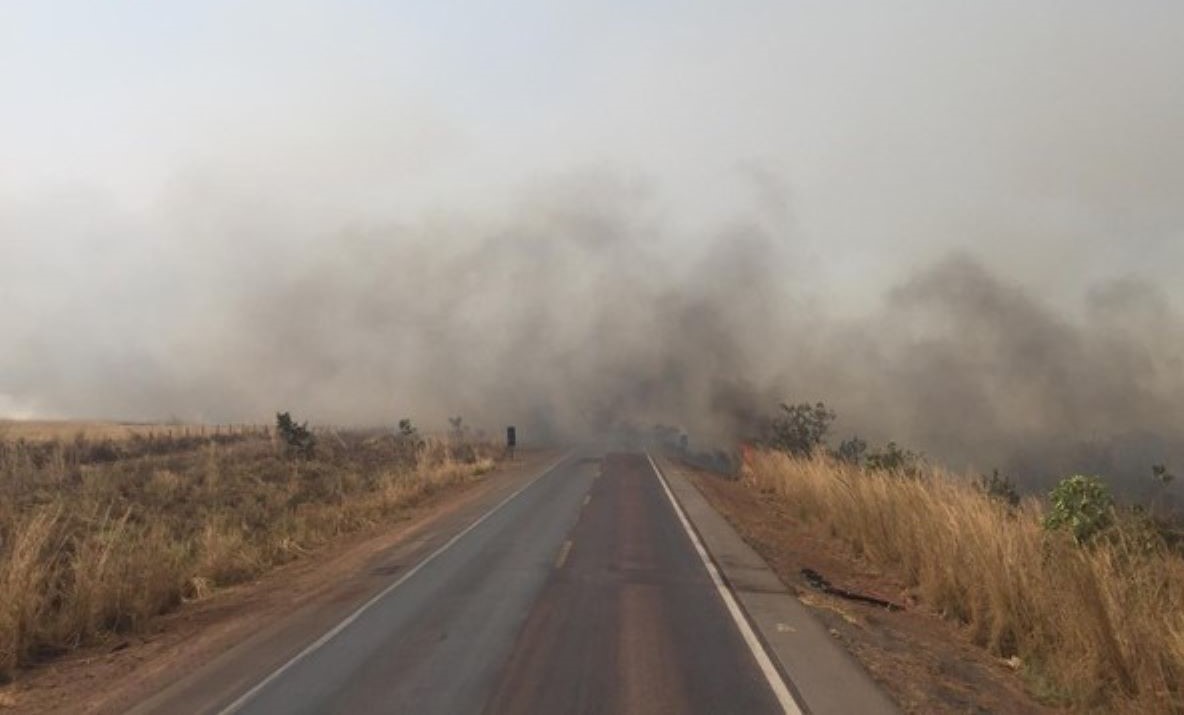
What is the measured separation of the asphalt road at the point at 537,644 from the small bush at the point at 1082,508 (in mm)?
3880

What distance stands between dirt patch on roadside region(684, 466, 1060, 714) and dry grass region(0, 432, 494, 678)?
829 centimetres

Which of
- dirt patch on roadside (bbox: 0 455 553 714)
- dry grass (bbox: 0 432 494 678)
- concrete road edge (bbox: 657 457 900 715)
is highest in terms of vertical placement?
dry grass (bbox: 0 432 494 678)

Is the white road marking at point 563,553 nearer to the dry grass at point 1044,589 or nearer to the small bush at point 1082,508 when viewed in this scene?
the dry grass at point 1044,589

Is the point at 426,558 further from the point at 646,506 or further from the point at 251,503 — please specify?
the point at 251,503

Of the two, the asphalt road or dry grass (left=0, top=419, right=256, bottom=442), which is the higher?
dry grass (left=0, top=419, right=256, bottom=442)

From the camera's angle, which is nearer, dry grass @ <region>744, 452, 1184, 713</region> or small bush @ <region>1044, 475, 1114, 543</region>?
dry grass @ <region>744, 452, 1184, 713</region>

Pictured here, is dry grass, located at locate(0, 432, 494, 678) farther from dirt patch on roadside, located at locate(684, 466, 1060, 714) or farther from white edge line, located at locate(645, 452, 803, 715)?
dirt patch on roadside, located at locate(684, 466, 1060, 714)

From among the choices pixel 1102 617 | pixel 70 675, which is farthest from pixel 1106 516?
pixel 70 675

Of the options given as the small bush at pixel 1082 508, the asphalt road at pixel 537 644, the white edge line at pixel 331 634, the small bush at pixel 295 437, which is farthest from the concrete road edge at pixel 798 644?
the small bush at pixel 295 437

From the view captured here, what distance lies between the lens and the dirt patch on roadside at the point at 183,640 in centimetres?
794

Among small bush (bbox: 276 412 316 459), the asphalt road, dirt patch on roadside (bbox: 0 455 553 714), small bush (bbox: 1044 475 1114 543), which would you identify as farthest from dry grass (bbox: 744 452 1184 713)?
small bush (bbox: 276 412 316 459)

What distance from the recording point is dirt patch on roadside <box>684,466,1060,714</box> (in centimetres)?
721

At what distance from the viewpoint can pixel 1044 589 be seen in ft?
28.5

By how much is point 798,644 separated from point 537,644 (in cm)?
248
